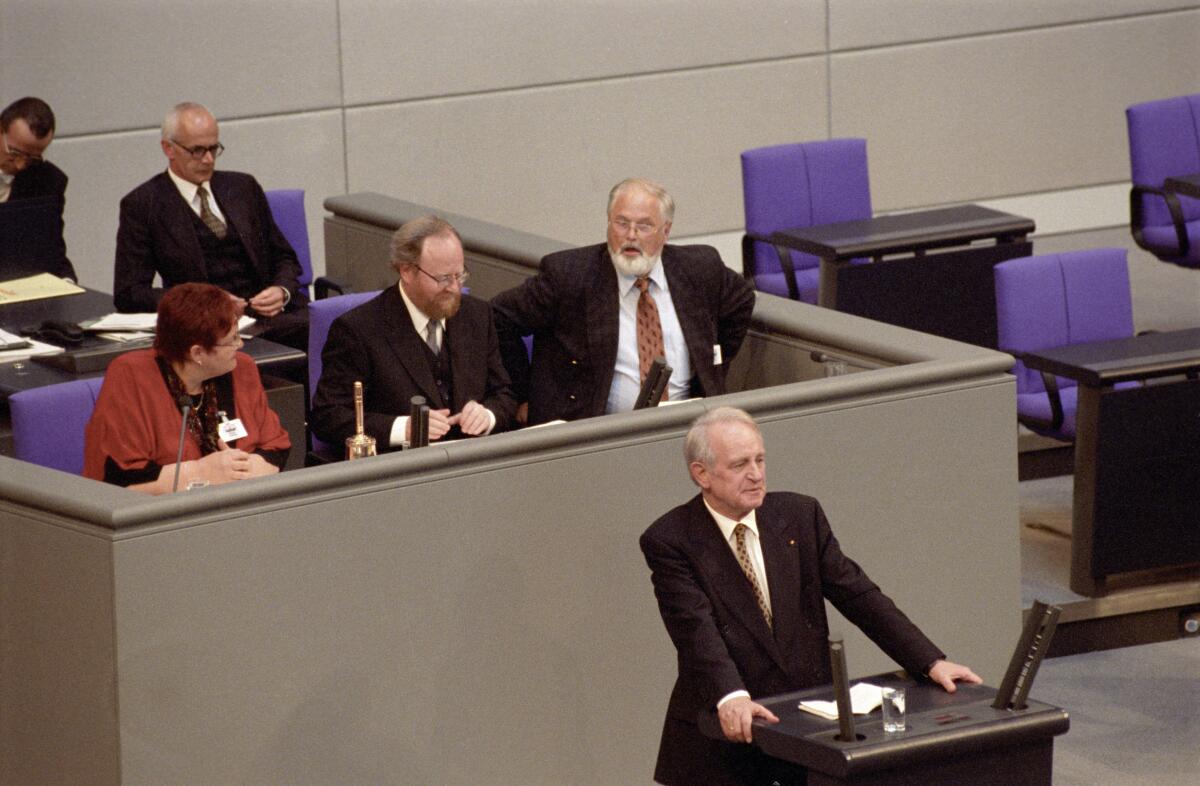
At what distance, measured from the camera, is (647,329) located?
17.9ft

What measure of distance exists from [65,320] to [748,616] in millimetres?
2923

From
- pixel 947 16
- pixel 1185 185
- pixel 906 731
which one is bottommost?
pixel 906 731

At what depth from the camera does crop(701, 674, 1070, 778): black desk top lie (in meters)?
3.47

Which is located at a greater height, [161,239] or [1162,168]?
[1162,168]

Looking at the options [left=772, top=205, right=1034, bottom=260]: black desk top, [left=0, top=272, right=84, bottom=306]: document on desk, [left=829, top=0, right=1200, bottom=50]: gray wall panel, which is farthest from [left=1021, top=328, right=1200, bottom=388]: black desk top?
[left=829, top=0, right=1200, bottom=50]: gray wall panel

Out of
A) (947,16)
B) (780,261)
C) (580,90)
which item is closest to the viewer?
(780,261)

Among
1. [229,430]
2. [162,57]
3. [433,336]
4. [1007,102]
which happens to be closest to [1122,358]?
[433,336]

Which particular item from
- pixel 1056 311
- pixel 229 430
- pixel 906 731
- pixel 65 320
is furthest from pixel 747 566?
pixel 65 320

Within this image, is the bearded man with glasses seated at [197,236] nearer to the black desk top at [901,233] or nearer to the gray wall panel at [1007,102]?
the black desk top at [901,233]

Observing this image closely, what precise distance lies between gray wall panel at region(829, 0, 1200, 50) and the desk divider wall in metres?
5.39

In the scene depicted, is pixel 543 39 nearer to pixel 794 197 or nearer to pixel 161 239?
pixel 794 197

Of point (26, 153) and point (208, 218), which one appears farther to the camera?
point (26, 153)

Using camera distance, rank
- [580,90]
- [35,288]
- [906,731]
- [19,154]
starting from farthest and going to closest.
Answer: [580,90]
[19,154]
[35,288]
[906,731]

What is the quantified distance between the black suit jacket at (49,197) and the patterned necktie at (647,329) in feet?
7.49
